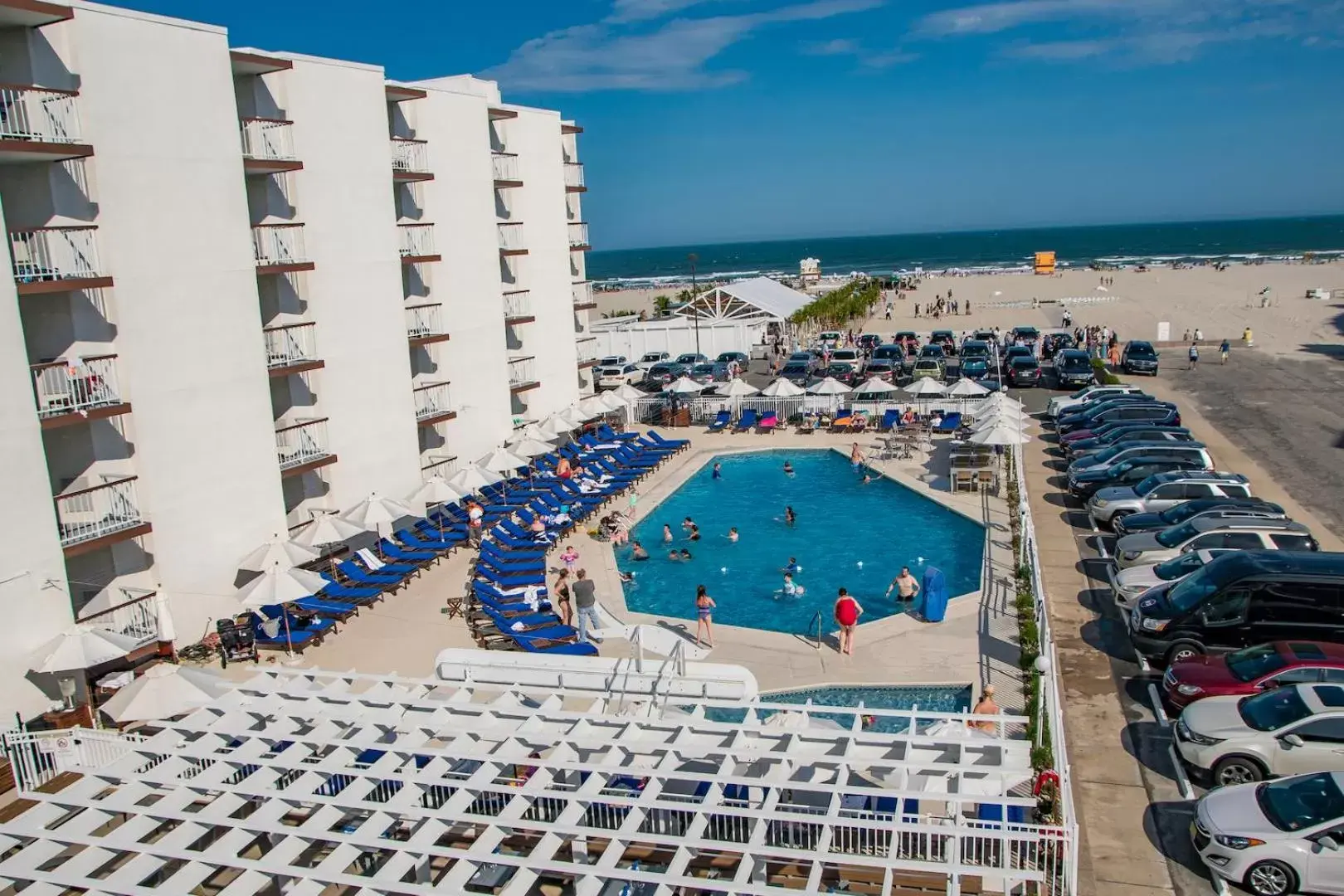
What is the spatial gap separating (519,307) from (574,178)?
696cm

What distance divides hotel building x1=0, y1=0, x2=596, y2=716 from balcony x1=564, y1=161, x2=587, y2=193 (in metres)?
8.01

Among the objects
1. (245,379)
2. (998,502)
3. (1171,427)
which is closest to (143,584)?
(245,379)

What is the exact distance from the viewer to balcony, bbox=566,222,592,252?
37844 mm

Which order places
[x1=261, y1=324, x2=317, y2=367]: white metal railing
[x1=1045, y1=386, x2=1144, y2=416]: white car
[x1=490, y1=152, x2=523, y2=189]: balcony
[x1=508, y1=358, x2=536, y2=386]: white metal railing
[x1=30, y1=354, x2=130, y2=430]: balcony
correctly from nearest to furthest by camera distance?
1. [x1=30, y1=354, x2=130, y2=430]: balcony
2. [x1=261, y1=324, x2=317, y2=367]: white metal railing
3. [x1=490, y1=152, x2=523, y2=189]: balcony
4. [x1=508, y1=358, x2=536, y2=386]: white metal railing
5. [x1=1045, y1=386, x2=1144, y2=416]: white car

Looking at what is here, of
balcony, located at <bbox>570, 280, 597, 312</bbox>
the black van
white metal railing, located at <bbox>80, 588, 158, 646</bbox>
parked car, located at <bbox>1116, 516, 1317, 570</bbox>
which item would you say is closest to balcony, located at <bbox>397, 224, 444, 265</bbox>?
balcony, located at <bbox>570, 280, 597, 312</bbox>

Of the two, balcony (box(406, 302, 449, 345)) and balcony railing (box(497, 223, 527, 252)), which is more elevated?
balcony railing (box(497, 223, 527, 252))

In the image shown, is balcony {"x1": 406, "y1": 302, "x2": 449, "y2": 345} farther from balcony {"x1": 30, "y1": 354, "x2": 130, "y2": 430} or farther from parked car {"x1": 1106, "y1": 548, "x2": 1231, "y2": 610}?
parked car {"x1": 1106, "y1": 548, "x2": 1231, "y2": 610}

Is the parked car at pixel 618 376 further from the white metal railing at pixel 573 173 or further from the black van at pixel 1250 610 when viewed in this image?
the black van at pixel 1250 610

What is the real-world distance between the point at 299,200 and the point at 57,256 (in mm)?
6554

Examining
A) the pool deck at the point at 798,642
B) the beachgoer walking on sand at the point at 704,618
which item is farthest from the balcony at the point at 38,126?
the beachgoer walking on sand at the point at 704,618

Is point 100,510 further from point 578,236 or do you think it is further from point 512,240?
Answer: point 578,236

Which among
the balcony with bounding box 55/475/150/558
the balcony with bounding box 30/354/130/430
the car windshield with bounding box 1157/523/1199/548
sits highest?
the balcony with bounding box 30/354/130/430

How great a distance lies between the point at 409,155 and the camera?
2756 centimetres

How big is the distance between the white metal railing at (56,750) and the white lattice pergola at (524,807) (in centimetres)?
279
